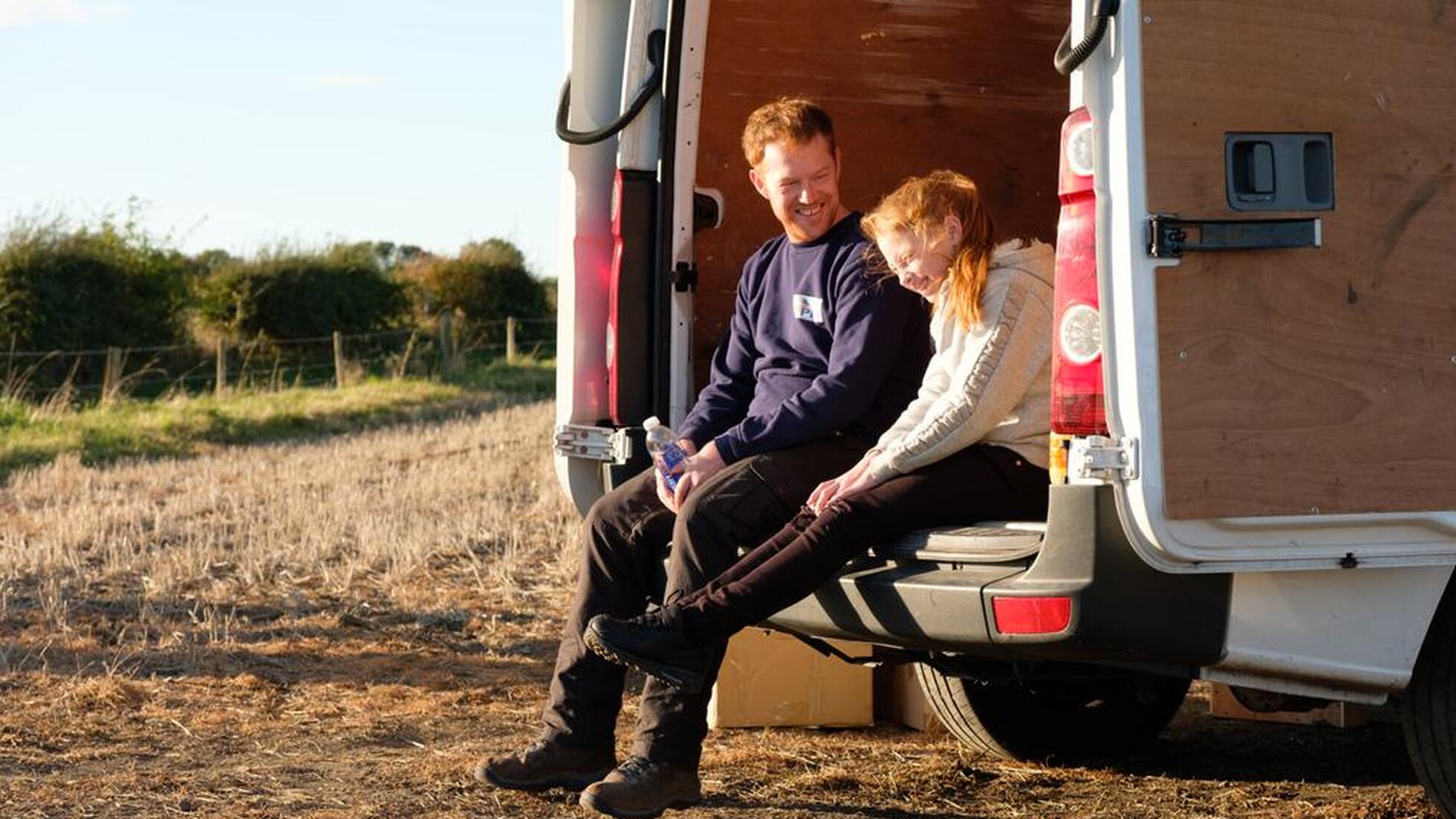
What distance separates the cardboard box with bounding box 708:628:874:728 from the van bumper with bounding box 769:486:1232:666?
157 cm

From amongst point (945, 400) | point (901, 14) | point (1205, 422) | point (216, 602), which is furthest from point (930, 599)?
point (216, 602)

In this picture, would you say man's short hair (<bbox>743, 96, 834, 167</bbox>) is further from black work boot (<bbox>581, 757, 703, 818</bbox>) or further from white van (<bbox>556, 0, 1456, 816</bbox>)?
black work boot (<bbox>581, 757, 703, 818</bbox>)

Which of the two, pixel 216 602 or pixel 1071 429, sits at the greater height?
pixel 1071 429

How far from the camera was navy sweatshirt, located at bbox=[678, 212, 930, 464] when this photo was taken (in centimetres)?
Answer: 452

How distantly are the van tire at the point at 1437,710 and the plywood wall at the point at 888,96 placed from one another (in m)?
2.16

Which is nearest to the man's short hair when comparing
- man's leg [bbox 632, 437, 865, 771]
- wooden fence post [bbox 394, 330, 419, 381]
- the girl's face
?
the girl's face

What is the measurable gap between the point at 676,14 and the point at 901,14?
96 centimetres

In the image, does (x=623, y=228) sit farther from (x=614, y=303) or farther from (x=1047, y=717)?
(x=1047, y=717)

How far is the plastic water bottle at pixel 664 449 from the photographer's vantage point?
4676mm

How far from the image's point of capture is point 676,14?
4.97 metres

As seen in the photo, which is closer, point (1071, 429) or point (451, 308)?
point (1071, 429)

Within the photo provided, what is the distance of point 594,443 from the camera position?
4.98 metres

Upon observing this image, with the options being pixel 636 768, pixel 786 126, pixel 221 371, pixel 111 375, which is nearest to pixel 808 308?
pixel 786 126

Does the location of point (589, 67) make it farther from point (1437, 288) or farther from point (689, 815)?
point (1437, 288)
